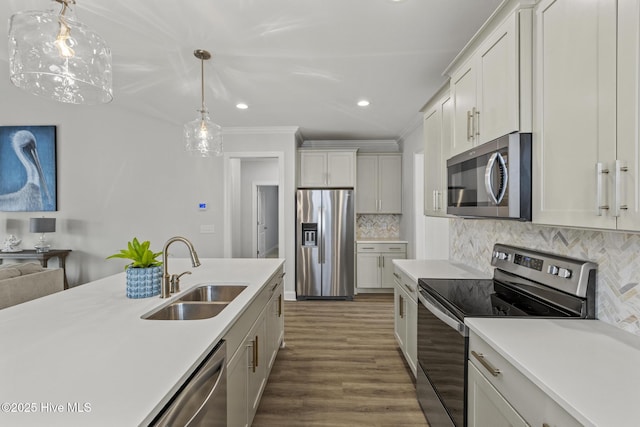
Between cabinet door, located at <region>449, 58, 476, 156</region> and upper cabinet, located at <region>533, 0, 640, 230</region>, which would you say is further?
cabinet door, located at <region>449, 58, 476, 156</region>

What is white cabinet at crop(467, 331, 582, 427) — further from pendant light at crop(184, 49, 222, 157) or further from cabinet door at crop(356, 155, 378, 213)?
cabinet door at crop(356, 155, 378, 213)

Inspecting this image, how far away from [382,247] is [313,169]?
1.62 meters

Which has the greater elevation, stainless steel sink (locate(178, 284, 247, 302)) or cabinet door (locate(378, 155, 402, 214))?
cabinet door (locate(378, 155, 402, 214))

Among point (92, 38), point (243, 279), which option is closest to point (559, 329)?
point (243, 279)

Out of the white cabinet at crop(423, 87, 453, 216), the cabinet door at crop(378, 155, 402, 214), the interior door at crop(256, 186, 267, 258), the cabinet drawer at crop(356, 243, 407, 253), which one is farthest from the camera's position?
the interior door at crop(256, 186, 267, 258)

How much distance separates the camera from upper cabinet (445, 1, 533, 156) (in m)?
1.45

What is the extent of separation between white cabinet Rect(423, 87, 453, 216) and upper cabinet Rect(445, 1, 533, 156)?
0.79 ft

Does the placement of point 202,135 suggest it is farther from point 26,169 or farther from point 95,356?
point 26,169

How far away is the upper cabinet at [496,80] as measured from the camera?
4.75ft

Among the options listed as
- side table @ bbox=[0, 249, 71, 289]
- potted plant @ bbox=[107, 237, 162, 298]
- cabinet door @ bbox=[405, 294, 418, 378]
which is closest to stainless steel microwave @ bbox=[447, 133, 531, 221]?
cabinet door @ bbox=[405, 294, 418, 378]

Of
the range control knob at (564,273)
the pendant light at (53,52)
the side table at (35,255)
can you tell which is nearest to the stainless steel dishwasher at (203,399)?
the pendant light at (53,52)

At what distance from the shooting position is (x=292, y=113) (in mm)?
4012

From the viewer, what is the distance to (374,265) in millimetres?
4996

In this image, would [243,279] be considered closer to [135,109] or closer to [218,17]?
[218,17]
